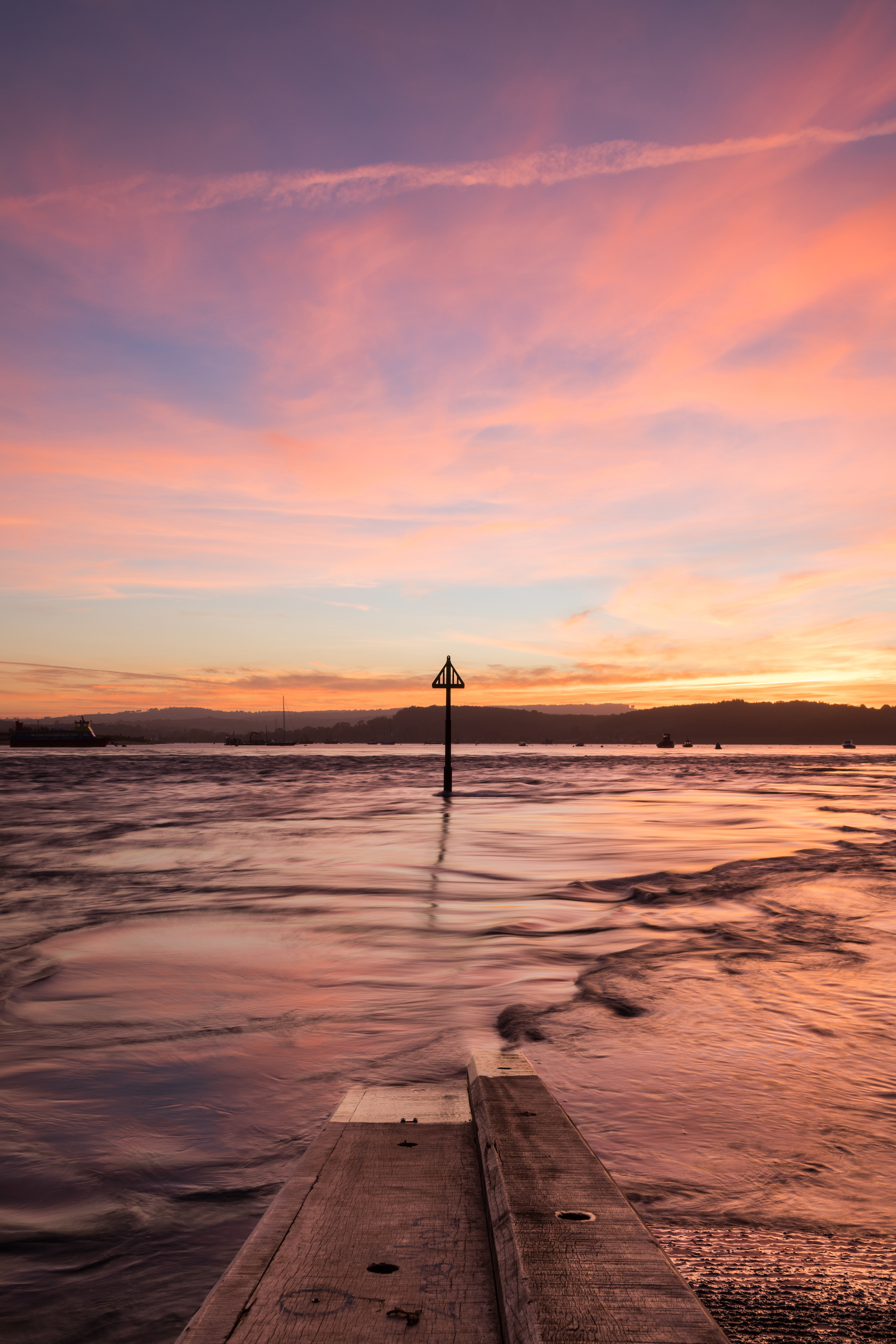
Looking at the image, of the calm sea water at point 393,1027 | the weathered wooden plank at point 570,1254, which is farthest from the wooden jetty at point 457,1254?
the calm sea water at point 393,1027

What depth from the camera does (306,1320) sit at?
185 cm

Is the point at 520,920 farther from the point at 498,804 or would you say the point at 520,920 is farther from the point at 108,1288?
the point at 498,804

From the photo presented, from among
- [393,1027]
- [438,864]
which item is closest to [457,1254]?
[393,1027]

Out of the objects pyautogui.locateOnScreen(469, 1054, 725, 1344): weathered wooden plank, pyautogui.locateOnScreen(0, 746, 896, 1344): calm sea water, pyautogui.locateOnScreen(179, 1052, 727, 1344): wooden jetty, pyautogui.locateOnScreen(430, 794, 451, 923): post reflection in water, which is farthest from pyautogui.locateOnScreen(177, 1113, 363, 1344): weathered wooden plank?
pyautogui.locateOnScreen(430, 794, 451, 923): post reflection in water

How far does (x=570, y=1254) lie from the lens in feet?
6.43

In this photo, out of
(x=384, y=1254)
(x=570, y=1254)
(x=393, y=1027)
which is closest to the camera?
(x=570, y=1254)

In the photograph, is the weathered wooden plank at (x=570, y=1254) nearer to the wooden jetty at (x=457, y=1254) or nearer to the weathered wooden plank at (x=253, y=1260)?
the wooden jetty at (x=457, y=1254)

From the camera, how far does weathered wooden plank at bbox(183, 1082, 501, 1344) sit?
72.4 inches

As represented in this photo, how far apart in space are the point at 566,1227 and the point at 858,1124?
11.6 ft

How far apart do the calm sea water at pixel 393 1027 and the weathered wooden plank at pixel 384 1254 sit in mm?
1365

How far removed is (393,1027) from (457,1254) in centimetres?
499

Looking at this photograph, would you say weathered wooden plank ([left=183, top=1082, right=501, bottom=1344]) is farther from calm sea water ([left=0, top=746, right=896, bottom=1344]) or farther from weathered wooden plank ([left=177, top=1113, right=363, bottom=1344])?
calm sea water ([left=0, top=746, right=896, bottom=1344])

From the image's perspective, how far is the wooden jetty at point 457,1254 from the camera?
176 cm

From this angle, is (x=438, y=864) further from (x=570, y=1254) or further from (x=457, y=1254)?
(x=570, y=1254)
